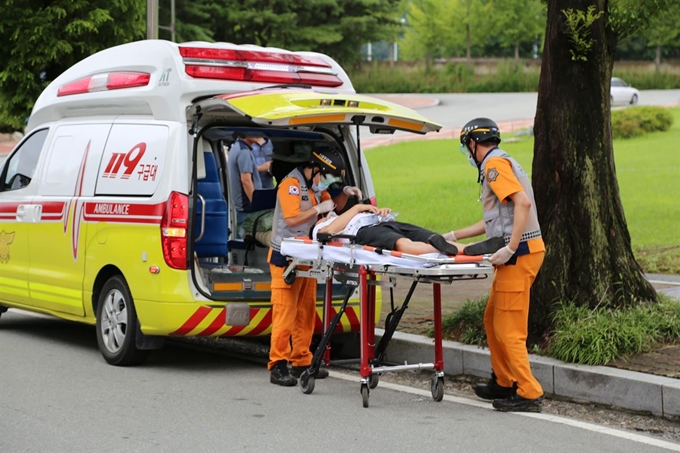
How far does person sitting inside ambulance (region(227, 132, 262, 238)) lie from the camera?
34.6ft

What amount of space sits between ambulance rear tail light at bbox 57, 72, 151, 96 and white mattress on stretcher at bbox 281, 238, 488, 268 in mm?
2034

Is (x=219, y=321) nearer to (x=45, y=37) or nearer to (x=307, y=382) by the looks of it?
(x=307, y=382)

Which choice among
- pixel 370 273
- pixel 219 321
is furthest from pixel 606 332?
pixel 219 321

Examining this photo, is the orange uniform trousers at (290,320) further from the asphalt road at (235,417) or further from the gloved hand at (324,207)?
the gloved hand at (324,207)

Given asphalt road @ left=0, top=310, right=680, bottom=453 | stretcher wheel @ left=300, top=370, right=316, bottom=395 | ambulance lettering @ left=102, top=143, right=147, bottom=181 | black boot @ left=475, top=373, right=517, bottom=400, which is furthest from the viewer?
ambulance lettering @ left=102, top=143, right=147, bottom=181

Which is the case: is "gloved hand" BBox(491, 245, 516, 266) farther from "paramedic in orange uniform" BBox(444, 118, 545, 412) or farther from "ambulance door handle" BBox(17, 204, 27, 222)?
"ambulance door handle" BBox(17, 204, 27, 222)

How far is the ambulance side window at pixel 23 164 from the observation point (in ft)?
34.0

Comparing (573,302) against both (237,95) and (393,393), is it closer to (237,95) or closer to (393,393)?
(393,393)

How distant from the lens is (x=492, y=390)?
7.59 m

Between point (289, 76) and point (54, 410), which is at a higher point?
point (289, 76)

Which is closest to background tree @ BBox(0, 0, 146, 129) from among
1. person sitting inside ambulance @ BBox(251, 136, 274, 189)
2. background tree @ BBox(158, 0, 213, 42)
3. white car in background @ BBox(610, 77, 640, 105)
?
person sitting inside ambulance @ BBox(251, 136, 274, 189)

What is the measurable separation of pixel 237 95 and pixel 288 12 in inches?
1869

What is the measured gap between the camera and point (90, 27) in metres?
19.1

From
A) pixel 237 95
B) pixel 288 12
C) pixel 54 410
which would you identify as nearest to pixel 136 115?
pixel 237 95
